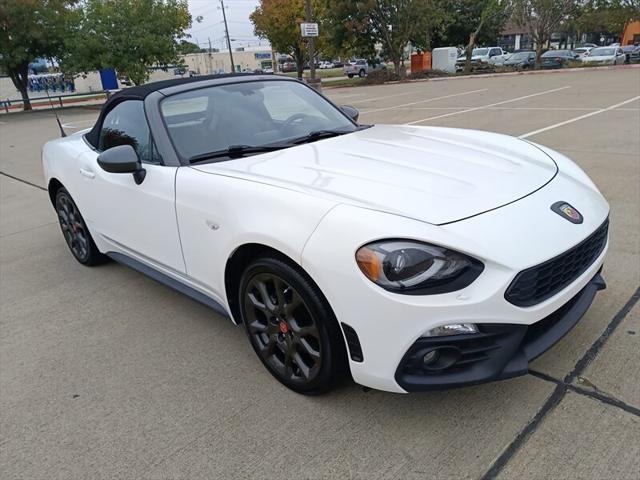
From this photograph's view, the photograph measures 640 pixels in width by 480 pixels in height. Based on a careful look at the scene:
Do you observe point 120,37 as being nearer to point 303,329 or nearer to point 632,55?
point 303,329

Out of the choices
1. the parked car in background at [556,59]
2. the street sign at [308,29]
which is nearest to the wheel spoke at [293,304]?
the street sign at [308,29]

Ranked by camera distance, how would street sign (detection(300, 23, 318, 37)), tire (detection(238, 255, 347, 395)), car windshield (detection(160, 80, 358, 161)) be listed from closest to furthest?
1. tire (detection(238, 255, 347, 395))
2. car windshield (detection(160, 80, 358, 161))
3. street sign (detection(300, 23, 318, 37))

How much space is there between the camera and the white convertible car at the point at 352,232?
73.6 inches

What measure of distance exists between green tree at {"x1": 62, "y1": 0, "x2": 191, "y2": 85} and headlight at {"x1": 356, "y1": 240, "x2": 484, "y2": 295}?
82.5 feet

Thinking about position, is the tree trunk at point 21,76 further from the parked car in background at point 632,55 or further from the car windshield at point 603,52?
the parked car in background at point 632,55

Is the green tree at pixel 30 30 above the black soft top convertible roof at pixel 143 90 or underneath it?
above

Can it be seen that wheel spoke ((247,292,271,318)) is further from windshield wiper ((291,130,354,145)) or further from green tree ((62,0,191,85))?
green tree ((62,0,191,85))

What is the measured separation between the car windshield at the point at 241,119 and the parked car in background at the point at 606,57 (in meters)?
30.4

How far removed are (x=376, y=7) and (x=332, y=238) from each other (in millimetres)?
30173

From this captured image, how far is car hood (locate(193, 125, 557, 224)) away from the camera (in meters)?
2.06

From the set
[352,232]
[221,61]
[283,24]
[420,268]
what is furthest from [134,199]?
[221,61]

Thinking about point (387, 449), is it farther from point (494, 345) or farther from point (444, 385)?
point (494, 345)

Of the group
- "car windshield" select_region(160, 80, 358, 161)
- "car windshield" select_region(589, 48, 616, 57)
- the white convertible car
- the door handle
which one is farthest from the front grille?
"car windshield" select_region(589, 48, 616, 57)

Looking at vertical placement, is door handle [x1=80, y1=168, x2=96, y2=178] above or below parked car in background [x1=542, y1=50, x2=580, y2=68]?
above
